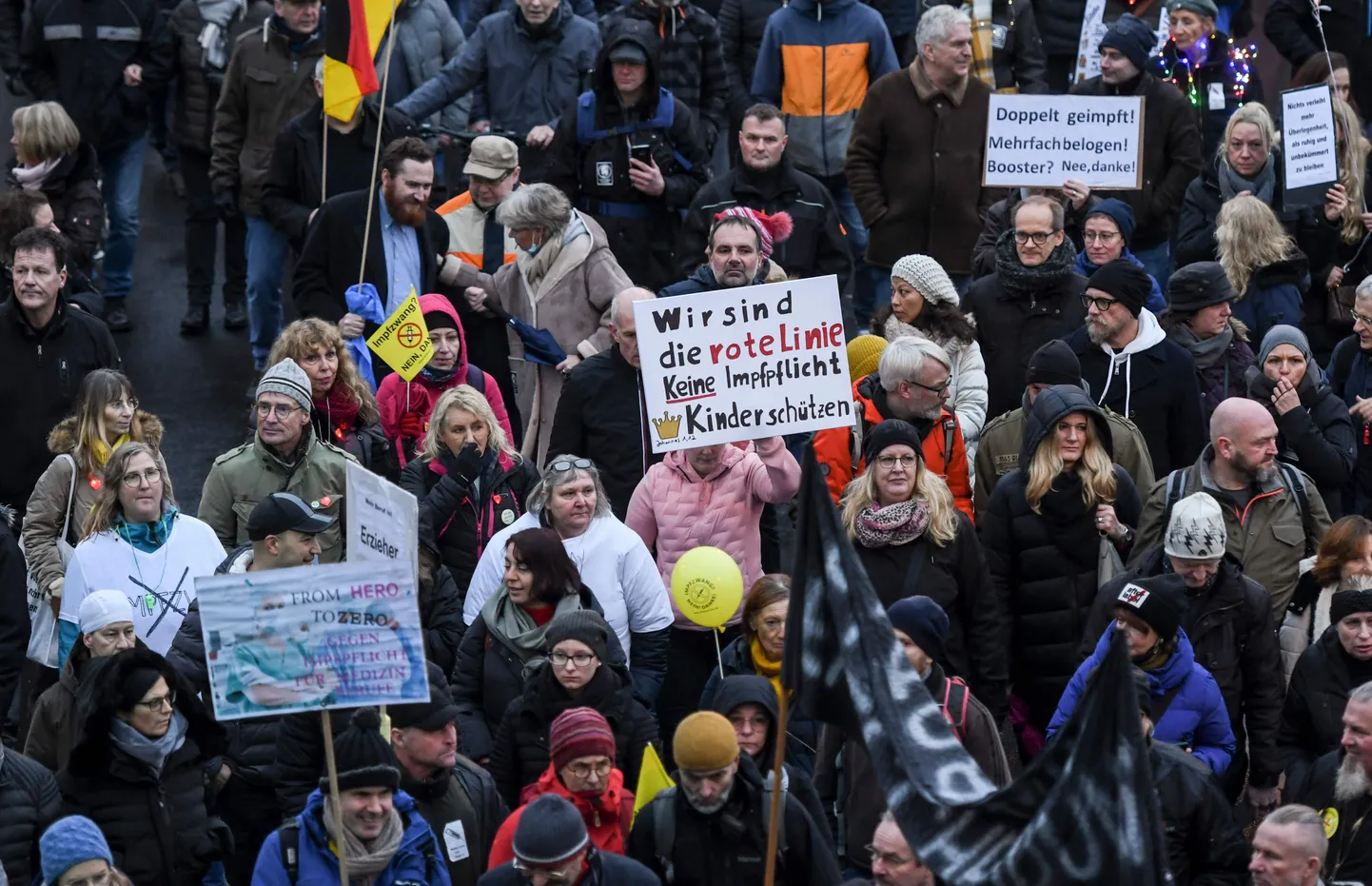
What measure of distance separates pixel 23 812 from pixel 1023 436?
416 centimetres

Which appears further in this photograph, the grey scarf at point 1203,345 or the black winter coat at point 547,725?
the grey scarf at point 1203,345

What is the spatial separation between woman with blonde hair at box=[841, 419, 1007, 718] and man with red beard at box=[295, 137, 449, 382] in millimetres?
3256

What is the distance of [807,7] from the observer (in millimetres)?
13570

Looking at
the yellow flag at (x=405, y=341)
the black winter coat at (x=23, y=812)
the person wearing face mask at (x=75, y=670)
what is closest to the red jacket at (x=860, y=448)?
the yellow flag at (x=405, y=341)

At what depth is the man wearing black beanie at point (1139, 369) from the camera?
10.2 meters

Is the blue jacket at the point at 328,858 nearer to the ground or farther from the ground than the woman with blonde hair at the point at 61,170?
nearer to the ground

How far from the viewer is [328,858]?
7.37m

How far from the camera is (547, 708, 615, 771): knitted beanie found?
7777 mm

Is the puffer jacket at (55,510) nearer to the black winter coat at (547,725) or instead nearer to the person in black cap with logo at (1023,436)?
the black winter coat at (547,725)

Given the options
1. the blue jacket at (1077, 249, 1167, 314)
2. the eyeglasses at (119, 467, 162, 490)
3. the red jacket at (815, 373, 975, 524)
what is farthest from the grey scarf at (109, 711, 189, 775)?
the blue jacket at (1077, 249, 1167, 314)

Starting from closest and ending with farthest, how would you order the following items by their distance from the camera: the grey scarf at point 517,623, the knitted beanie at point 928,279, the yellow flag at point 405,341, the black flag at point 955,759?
the black flag at point 955,759 < the grey scarf at point 517,623 < the yellow flag at point 405,341 < the knitted beanie at point 928,279

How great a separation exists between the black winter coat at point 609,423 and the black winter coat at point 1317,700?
2.85 meters

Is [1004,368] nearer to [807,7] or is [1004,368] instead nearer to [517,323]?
[517,323]

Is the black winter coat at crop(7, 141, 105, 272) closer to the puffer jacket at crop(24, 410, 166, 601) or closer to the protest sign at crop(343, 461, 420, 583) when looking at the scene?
the puffer jacket at crop(24, 410, 166, 601)
